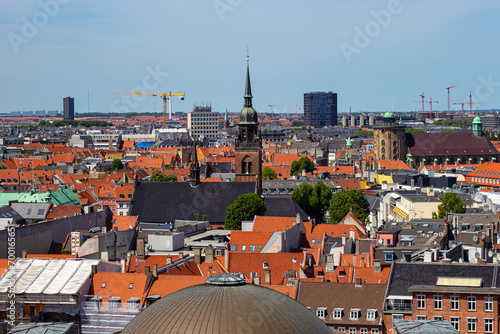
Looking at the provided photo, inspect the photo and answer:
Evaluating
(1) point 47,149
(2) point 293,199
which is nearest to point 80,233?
(2) point 293,199

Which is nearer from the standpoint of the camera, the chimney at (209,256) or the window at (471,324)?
the window at (471,324)

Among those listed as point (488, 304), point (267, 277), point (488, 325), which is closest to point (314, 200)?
point (267, 277)

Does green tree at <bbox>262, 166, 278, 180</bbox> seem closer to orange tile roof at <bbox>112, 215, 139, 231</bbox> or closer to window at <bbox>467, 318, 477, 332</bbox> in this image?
orange tile roof at <bbox>112, 215, 139, 231</bbox>

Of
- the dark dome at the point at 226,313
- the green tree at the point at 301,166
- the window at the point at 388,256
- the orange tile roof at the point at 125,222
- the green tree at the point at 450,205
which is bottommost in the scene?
the window at the point at 388,256

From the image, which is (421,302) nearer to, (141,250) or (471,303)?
(471,303)

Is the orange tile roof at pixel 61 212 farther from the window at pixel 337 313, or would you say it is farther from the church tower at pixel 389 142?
the church tower at pixel 389 142

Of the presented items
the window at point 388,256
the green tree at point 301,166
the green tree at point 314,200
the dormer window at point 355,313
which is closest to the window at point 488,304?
the dormer window at point 355,313

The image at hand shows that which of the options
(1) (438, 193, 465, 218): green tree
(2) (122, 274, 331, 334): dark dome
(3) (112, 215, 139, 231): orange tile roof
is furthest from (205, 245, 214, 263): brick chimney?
(1) (438, 193, 465, 218): green tree
